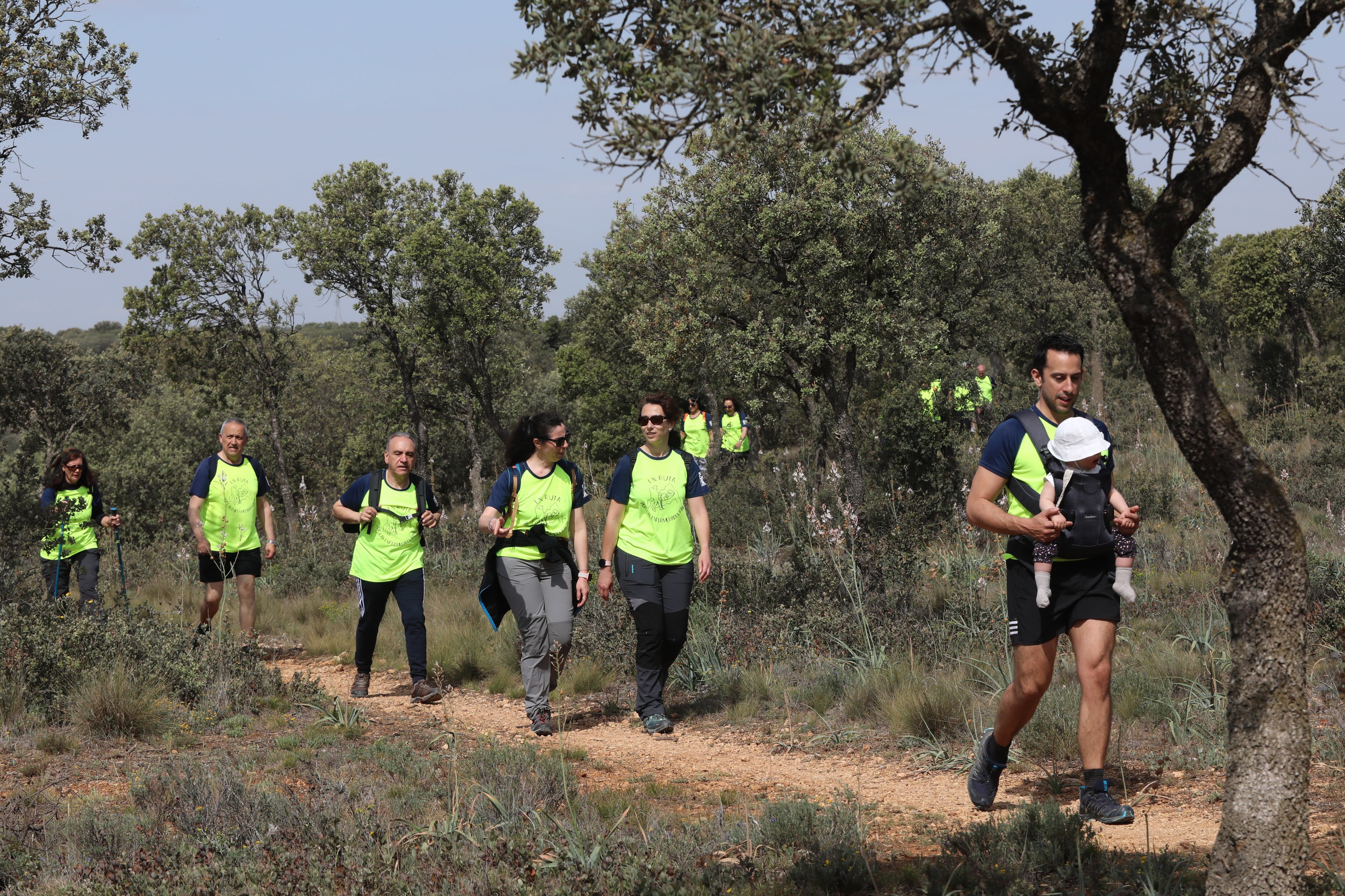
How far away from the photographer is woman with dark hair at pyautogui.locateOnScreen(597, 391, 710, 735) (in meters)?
6.68

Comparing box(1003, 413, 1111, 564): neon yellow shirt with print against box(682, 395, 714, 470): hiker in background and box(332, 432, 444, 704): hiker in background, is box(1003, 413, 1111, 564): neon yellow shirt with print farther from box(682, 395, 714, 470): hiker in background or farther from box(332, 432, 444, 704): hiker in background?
box(682, 395, 714, 470): hiker in background

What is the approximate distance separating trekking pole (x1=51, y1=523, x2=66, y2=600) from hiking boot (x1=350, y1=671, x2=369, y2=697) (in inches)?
105

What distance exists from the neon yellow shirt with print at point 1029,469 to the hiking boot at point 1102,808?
0.99 meters

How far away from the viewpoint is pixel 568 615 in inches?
269

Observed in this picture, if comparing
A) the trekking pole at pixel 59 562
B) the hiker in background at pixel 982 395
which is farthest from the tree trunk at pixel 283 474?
the hiker in background at pixel 982 395

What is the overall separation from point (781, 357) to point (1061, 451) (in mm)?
6253

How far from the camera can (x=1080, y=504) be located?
4.17 meters

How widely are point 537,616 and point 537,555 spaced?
40 centimetres

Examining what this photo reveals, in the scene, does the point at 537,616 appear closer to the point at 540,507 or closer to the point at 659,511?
the point at 540,507

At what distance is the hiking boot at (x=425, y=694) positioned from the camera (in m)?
7.77

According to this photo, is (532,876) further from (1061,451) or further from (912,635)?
(912,635)

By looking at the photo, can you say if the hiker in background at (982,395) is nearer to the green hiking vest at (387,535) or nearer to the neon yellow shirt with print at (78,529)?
the green hiking vest at (387,535)

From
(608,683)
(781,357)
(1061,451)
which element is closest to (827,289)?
(781,357)

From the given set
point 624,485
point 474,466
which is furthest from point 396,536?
point 474,466
